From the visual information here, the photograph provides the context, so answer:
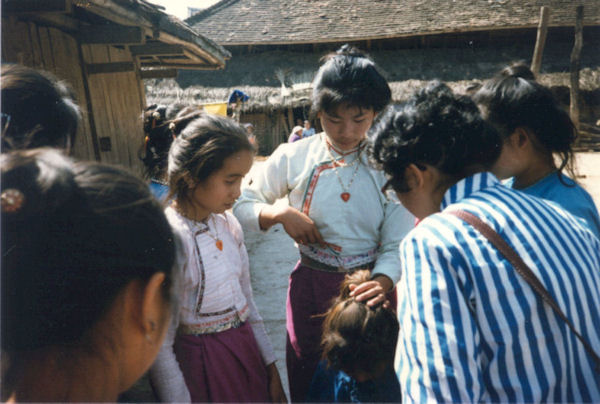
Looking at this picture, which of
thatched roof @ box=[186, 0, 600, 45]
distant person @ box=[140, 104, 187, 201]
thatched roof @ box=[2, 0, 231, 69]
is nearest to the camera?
distant person @ box=[140, 104, 187, 201]

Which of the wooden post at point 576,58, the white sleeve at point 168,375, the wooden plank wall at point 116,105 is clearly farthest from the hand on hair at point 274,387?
the wooden post at point 576,58

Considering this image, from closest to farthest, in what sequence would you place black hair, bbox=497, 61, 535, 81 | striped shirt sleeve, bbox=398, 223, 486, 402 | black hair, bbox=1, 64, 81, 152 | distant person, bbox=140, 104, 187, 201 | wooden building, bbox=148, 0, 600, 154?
striped shirt sleeve, bbox=398, 223, 486, 402 → black hair, bbox=1, 64, 81, 152 → black hair, bbox=497, 61, 535, 81 → distant person, bbox=140, 104, 187, 201 → wooden building, bbox=148, 0, 600, 154

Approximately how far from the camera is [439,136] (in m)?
1.17

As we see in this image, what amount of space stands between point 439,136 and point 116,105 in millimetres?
5076

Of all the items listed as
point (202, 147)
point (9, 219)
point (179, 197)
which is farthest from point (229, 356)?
point (9, 219)

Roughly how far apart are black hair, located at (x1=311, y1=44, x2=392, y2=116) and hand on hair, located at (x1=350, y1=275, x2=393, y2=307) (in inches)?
28.1

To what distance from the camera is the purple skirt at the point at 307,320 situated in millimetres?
1854

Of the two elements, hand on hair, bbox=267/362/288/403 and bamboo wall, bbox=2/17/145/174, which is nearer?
hand on hair, bbox=267/362/288/403

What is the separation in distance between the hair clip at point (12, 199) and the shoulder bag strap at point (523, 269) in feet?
2.84

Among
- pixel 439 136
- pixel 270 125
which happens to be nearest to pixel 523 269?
pixel 439 136

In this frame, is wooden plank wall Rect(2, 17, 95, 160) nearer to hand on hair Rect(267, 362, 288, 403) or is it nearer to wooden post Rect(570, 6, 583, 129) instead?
hand on hair Rect(267, 362, 288, 403)

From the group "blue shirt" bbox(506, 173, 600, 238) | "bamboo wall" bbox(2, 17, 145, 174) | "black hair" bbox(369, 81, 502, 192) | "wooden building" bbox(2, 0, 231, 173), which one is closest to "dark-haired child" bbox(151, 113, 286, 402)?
"black hair" bbox(369, 81, 502, 192)

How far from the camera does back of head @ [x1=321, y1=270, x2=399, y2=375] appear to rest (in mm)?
1680

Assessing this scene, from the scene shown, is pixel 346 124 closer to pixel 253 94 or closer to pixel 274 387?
pixel 274 387
